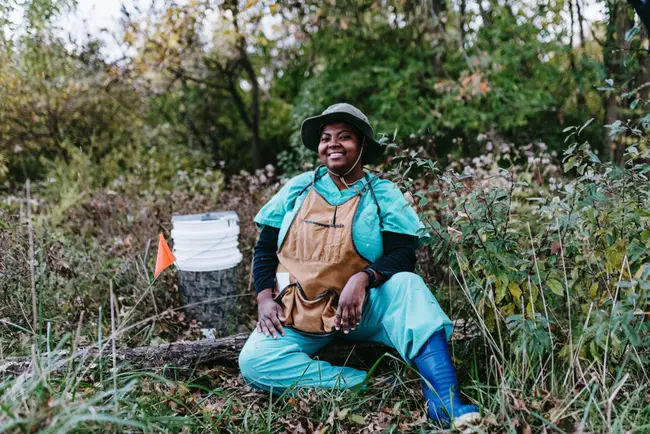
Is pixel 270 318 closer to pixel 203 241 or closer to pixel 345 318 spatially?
pixel 345 318

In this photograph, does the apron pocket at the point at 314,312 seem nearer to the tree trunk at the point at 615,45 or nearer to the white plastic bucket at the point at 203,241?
the white plastic bucket at the point at 203,241

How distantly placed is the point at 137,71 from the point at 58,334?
5.10m

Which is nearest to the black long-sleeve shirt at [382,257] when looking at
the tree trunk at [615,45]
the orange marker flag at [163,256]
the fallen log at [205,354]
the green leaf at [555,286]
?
the fallen log at [205,354]

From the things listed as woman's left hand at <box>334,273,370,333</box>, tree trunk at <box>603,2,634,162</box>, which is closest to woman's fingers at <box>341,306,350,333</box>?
woman's left hand at <box>334,273,370,333</box>

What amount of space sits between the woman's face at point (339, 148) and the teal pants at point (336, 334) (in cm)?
69

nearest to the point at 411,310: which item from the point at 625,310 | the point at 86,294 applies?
the point at 625,310

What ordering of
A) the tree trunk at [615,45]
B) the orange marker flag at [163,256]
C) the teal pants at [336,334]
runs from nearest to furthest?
1. the teal pants at [336,334]
2. the orange marker flag at [163,256]
3. the tree trunk at [615,45]

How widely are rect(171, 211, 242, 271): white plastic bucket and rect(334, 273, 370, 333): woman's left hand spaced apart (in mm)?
1250

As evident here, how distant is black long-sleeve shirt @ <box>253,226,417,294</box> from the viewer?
9.10 feet

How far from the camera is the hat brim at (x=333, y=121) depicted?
2.90 metres

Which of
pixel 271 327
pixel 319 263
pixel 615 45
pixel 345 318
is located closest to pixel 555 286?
pixel 345 318

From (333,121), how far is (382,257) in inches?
31.3

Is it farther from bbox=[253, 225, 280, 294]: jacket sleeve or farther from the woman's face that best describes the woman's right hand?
the woman's face

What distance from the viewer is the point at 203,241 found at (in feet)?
11.7
